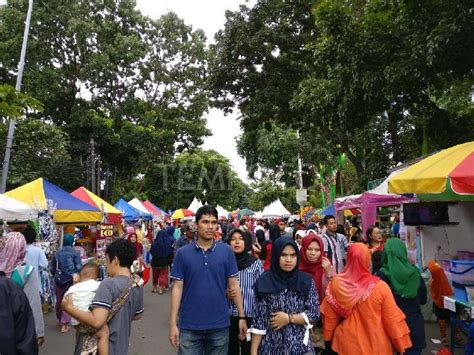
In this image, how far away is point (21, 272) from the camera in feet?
18.2

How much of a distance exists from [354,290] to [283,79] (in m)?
12.3

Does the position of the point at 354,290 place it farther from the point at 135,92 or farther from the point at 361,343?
the point at 135,92

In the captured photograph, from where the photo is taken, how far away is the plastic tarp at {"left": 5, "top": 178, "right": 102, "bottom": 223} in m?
9.89

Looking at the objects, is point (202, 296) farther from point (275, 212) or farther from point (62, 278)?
point (275, 212)

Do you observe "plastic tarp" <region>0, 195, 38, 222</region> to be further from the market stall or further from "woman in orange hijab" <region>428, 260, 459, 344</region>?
"woman in orange hijab" <region>428, 260, 459, 344</region>

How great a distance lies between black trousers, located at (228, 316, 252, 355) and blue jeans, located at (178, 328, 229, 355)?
0.78 metres

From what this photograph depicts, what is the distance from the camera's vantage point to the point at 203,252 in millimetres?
3820

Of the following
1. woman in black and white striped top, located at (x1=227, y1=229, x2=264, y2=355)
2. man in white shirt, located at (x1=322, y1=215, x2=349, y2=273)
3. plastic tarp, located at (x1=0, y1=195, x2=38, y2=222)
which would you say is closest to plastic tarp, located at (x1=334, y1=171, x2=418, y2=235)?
man in white shirt, located at (x1=322, y1=215, x2=349, y2=273)

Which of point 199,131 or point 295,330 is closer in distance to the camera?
point 295,330

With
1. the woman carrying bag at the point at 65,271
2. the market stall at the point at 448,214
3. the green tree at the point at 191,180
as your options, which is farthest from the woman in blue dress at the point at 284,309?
the green tree at the point at 191,180

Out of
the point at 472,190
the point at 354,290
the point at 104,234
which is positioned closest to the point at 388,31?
the point at 472,190

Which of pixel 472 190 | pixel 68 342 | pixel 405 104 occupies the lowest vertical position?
pixel 68 342

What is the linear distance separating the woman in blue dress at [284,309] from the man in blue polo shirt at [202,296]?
0.39 meters

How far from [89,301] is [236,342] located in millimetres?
1711
